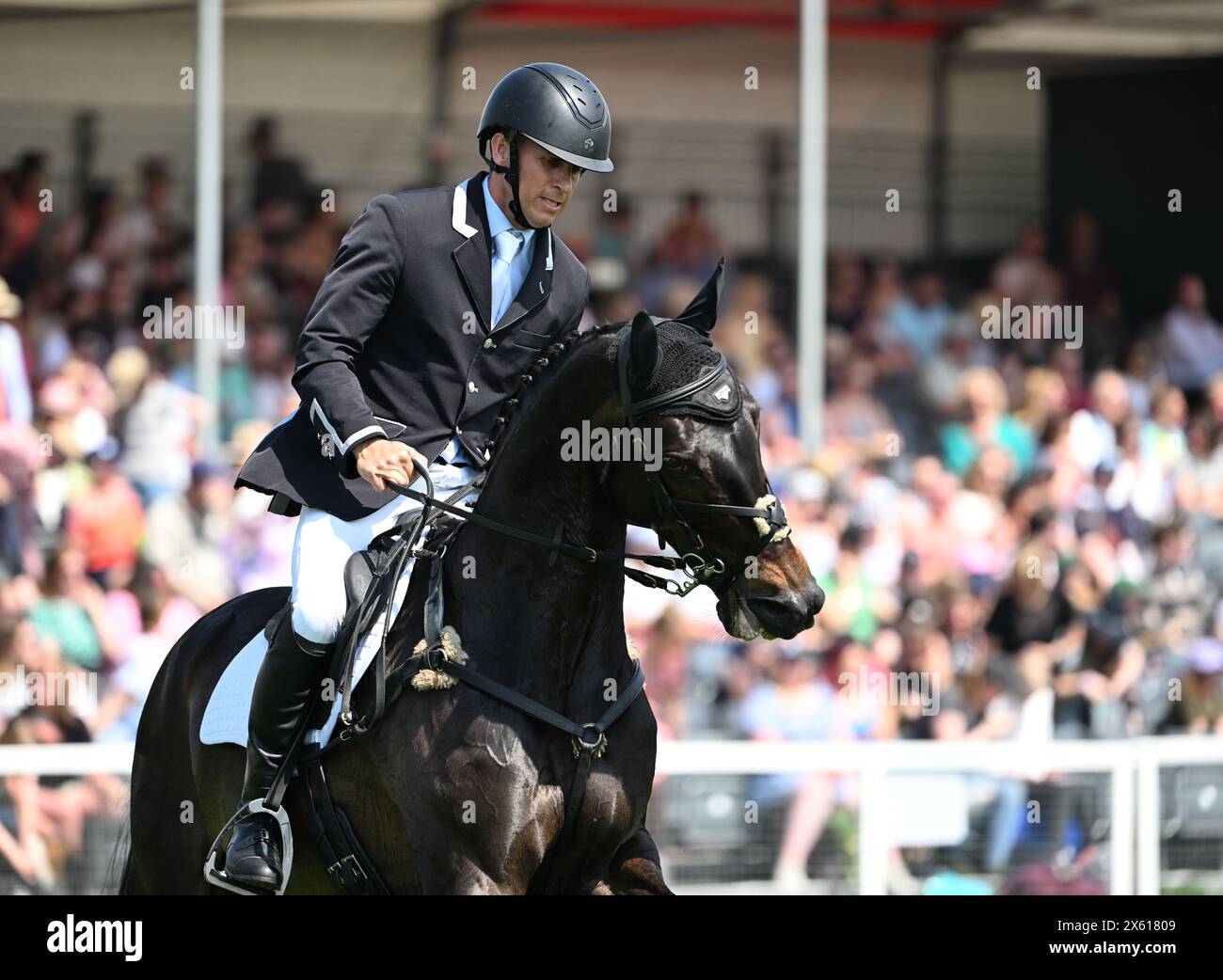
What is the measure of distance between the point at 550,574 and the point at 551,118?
3.95 feet

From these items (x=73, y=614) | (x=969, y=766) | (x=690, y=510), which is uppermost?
(x=690, y=510)

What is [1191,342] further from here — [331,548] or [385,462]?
[385,462]

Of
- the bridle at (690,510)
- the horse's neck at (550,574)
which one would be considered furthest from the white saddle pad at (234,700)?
the bridle at (690,510)

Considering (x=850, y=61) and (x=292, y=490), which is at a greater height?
(x=850, y=61)

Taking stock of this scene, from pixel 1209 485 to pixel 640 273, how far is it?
171 inches

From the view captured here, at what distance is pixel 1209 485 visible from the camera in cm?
1238

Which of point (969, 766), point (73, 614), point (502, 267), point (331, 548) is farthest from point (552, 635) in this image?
point (73, 614)

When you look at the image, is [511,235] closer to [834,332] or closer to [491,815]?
[491,815]

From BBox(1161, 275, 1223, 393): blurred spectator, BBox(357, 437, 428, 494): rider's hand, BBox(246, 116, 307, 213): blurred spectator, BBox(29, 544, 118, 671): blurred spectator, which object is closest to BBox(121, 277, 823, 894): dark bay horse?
BBox(357, 437, 428, 494): rider's hand

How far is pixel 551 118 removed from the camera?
16.3 ft

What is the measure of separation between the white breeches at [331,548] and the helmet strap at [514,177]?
672 mm

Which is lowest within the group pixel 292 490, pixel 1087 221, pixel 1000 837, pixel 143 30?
pixel 1000 837
